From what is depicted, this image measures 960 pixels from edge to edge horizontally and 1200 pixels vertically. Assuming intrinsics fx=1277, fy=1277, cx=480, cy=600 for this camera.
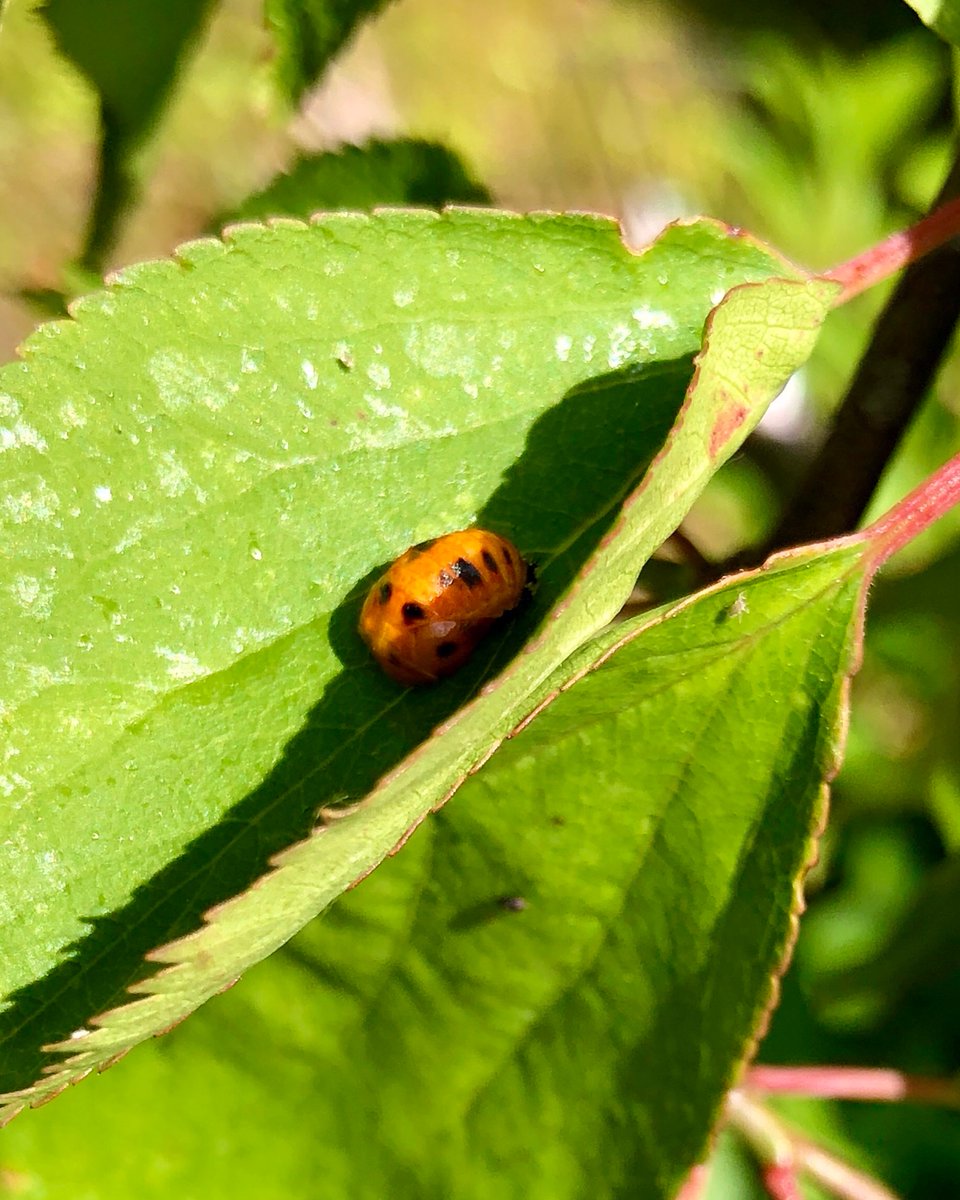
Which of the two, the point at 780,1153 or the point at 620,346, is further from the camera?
the point at 780,1153

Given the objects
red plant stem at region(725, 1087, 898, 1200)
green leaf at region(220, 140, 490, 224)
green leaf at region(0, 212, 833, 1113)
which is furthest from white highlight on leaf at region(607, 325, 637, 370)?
red plant stem at region(725, 1087, 898, 1200)

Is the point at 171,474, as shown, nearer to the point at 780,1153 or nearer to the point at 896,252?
the point at 896,252

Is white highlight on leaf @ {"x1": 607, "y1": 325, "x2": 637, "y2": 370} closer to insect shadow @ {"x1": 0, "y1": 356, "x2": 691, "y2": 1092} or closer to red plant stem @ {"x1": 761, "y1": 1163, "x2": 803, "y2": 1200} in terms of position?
insect shadow @ {"x1": 0, "y1": 356, "x2": 691, "y2": 1092}

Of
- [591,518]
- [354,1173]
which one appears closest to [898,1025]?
[354,1173]

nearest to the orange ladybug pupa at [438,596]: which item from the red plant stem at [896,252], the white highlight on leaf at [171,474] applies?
the white highlight on leaf at [171,474]

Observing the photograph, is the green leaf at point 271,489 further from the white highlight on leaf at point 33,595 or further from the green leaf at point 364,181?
the green leaf at point 364,181

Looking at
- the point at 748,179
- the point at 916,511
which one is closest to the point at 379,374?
the point at 916,511
